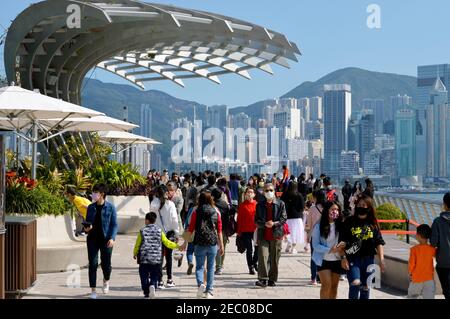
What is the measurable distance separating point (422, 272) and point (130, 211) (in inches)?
572

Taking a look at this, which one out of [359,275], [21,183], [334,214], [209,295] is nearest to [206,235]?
[209,295]

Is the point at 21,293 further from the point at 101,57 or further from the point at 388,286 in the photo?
the point at 101,57

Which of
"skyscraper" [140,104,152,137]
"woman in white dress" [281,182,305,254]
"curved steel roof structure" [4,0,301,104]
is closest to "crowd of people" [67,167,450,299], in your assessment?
"woman in white dress" [281,182,305,254]

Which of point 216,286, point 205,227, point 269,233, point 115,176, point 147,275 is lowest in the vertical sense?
point 216,286

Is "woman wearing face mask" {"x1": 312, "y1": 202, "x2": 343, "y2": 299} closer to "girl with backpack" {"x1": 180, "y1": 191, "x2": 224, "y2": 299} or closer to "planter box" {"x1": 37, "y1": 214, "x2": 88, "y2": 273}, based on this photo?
Answer: "girl with backpack" {"x1": 180, "y1": 191, "x2": 224, "y2": 299}

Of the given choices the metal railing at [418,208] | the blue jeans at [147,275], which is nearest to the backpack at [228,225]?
the blue jeans at [147,275]

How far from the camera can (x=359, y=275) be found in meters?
8.91

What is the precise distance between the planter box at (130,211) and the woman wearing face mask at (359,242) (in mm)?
13346

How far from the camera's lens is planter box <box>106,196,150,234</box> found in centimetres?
2188

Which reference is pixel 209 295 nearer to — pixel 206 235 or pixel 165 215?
pixel 206 235

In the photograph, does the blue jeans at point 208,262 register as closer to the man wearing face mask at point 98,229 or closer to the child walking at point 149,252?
the child walking at point 149,252

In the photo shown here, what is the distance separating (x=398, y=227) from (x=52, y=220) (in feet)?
34.8
